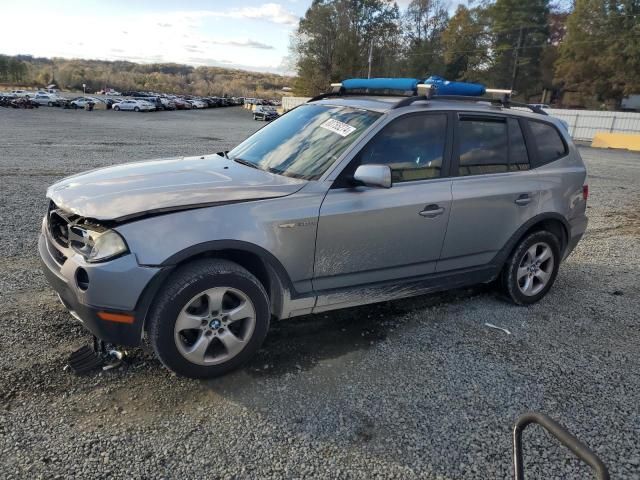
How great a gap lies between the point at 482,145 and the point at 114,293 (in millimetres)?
3100

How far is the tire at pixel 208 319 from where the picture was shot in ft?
9.59

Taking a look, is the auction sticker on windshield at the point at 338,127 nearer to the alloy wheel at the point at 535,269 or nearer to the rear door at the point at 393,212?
the rear door at the point at 393,212

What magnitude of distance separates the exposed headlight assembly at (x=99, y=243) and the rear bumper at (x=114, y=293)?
0.04 m

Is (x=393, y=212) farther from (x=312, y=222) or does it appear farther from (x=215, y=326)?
(x=215, y=326)

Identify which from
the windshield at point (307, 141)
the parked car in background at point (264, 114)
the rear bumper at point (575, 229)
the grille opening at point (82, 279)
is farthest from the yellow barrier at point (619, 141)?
the grille opening at point (82, 279)

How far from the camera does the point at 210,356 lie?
3143 mm

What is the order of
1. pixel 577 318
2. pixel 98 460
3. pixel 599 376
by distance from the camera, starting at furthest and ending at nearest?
pixel 577 318 → pixel 599 376 → pixel 98 460

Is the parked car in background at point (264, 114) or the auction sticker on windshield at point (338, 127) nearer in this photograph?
the auction sticker on windshield at point (338, 127)

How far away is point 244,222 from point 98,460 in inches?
59.0

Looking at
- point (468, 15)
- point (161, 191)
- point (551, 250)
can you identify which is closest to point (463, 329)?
point (551, 250)

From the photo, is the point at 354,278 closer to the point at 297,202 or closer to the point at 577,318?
the point at 297,202

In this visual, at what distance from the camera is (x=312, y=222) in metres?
3.31

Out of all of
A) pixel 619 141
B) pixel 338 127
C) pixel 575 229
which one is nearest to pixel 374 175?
pixel 338 127

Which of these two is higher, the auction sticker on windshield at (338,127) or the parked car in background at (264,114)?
the auction sticker on windshield at (338,127)
